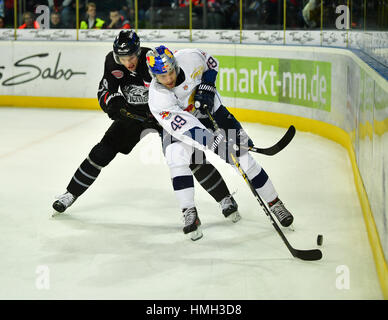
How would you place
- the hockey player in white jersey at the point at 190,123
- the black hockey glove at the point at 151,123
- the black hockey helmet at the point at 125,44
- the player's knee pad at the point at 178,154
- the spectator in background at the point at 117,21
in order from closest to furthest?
the hockey player in white jersey at the point at 190,123 → the player's knee pad at the point at 178,154 → the black hockey helmet at the point at 125,44 → the black hockey glove at the point at 151,123 → the spectator in background at the point at 117,21

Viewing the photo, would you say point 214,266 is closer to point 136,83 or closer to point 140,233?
point 140,233

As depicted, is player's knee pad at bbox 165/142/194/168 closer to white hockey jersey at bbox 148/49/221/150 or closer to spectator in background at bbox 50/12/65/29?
white hockey jersey at bbox 148/49/221/150

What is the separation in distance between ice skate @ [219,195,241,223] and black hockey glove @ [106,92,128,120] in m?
0.79

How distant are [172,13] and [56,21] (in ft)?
5.18

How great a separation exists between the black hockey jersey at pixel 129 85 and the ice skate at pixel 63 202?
60 centimetres

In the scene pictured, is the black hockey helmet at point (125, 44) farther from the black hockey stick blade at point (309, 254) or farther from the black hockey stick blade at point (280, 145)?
the black hockey stick blade at point (309, 254)

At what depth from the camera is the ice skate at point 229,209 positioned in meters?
4.06

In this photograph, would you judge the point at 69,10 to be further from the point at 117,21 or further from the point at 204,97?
the point at 204,97

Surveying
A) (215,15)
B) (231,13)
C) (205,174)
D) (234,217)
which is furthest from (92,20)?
(234,217)

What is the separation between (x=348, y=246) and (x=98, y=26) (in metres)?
5.79

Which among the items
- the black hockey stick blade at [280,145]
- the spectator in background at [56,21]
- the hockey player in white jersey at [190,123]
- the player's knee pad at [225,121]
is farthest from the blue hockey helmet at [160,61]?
the spectator in background at [56,21]

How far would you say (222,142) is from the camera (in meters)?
3.62

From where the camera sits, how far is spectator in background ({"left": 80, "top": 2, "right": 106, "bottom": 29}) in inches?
338

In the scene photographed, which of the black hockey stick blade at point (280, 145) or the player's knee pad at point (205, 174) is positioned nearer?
the black hockey stick blade at point (280, 145)
